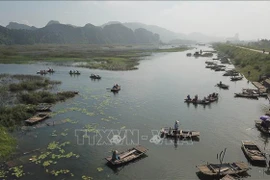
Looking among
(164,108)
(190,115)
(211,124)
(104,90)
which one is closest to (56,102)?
(104,90)

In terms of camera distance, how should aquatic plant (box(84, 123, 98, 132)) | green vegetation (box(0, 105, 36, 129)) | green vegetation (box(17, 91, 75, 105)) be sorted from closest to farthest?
aquatic plant (box(84, 123, 98, 132)), green vegetation (box(0, 105, 36, 129)), green vegetation (box(17, 91, 75, 105))

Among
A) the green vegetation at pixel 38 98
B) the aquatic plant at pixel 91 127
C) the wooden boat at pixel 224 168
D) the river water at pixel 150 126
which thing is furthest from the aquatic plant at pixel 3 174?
the green vegetation at pixel 38 98

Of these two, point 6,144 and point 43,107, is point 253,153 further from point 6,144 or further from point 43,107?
point 43,107

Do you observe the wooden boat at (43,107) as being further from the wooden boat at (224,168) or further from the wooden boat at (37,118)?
the wooden boat at (224,168)

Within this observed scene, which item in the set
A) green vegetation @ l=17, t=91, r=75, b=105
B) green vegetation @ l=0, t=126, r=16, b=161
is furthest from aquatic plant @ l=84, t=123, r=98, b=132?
green vegetation @ l=17, t=91, r=75, b=105

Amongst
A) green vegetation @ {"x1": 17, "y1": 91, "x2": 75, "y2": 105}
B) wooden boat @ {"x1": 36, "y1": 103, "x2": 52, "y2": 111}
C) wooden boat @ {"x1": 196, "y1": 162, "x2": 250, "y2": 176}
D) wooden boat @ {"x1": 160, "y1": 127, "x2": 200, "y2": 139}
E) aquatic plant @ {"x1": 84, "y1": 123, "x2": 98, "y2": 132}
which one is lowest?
wooden boat @ {"x1": 196, "y1": 162, "x2": 250, "y2": 176}

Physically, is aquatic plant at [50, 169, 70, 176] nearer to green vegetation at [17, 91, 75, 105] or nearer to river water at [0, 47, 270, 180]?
river water at [0, 47, 270, 180]
